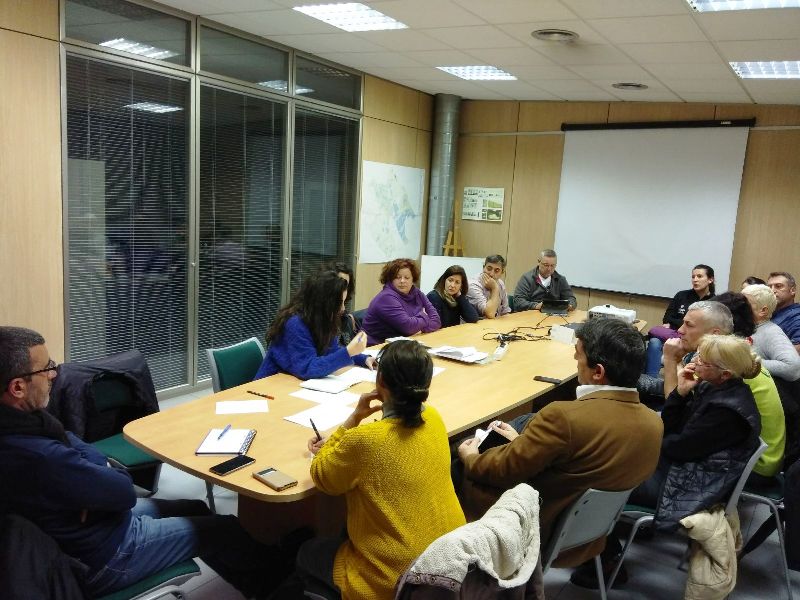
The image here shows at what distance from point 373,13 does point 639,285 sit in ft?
13.9

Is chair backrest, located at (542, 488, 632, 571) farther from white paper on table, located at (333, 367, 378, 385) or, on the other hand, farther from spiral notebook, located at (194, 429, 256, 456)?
white paper on table, located at (333, 367, 378, 385)

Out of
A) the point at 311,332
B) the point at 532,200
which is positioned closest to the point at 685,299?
the point at 532,200

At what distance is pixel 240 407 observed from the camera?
108 inches

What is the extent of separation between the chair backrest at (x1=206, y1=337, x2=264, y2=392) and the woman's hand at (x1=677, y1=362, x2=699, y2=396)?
2.16m

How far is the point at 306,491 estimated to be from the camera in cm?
202

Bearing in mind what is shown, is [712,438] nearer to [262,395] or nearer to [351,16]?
[262,395]

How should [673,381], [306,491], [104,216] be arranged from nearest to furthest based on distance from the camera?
[306,491]
[673,381]
[104,216]

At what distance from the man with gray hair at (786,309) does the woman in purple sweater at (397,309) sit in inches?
94.7

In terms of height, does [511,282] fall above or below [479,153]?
below

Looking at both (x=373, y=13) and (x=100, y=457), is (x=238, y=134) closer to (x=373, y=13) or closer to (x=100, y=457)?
(x=373, y=13)

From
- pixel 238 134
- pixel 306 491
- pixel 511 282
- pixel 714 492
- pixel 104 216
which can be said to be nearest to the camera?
pixel 306 491

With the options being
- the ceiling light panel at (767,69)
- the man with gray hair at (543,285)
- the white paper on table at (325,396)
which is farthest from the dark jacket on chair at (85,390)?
the ceiling light panel at (767,69)

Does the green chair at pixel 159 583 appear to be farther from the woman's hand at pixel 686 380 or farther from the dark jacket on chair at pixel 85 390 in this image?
the woman's hand at pixel 686 380

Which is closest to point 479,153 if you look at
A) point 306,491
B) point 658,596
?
point 658,596
